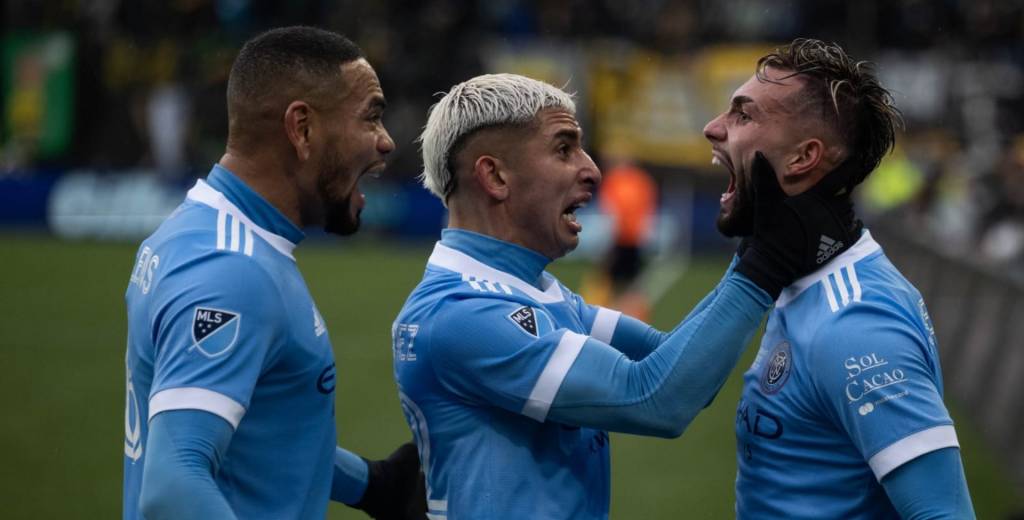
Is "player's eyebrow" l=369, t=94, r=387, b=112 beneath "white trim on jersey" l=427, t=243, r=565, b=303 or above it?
above

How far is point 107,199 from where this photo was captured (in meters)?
24.9

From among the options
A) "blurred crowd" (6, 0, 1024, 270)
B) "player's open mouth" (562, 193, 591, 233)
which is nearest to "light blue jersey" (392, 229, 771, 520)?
"player's open mouth" (562, 193, 591, 233)

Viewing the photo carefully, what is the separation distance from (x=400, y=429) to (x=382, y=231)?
1401cm

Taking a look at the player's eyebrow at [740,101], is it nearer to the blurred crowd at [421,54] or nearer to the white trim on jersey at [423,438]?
the white trim on jersey at [423,438]

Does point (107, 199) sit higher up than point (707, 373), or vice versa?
point (707, 373)

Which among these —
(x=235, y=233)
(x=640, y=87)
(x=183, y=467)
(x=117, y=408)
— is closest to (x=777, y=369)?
(x=235, y=233)

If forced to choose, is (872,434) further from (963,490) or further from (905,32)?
(905,32)

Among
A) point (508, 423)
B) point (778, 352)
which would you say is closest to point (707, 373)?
point (778, 352)

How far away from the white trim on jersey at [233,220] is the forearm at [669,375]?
0.83 meters

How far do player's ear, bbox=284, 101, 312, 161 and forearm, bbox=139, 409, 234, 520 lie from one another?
0.85m

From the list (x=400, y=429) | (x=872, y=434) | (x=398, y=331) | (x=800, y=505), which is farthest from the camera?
(x=400, y=429)

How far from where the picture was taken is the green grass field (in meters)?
9.02

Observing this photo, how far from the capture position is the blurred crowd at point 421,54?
24.5m

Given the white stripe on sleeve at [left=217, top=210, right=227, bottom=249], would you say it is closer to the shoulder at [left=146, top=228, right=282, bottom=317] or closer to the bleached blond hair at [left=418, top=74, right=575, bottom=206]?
the shoulder at [left=146, top=228, right=282, bottom=317]
